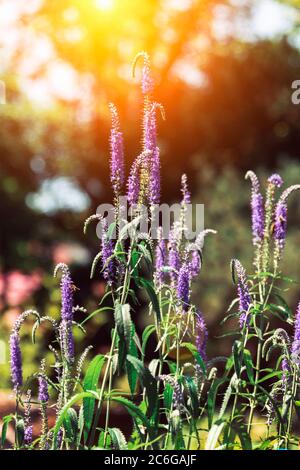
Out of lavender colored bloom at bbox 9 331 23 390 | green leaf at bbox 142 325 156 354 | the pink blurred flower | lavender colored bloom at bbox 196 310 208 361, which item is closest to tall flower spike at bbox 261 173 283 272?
lavender colored bloom at bbox 196 310 208 361

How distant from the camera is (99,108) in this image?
11211 mm

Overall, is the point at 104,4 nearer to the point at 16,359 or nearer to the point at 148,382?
the point at 16,359

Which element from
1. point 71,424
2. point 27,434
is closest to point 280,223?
point 71,424

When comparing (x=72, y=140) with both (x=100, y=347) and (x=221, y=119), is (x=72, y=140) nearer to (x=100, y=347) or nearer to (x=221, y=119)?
(x=221, y=119)

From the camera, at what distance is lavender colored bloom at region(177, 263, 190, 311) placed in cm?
291

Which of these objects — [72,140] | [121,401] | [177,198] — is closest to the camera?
[121,401]

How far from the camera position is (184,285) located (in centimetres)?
293

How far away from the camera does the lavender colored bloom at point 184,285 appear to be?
291 cm

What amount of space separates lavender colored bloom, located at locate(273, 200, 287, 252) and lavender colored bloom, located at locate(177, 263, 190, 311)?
496 mm

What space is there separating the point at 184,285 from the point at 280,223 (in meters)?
0.55
